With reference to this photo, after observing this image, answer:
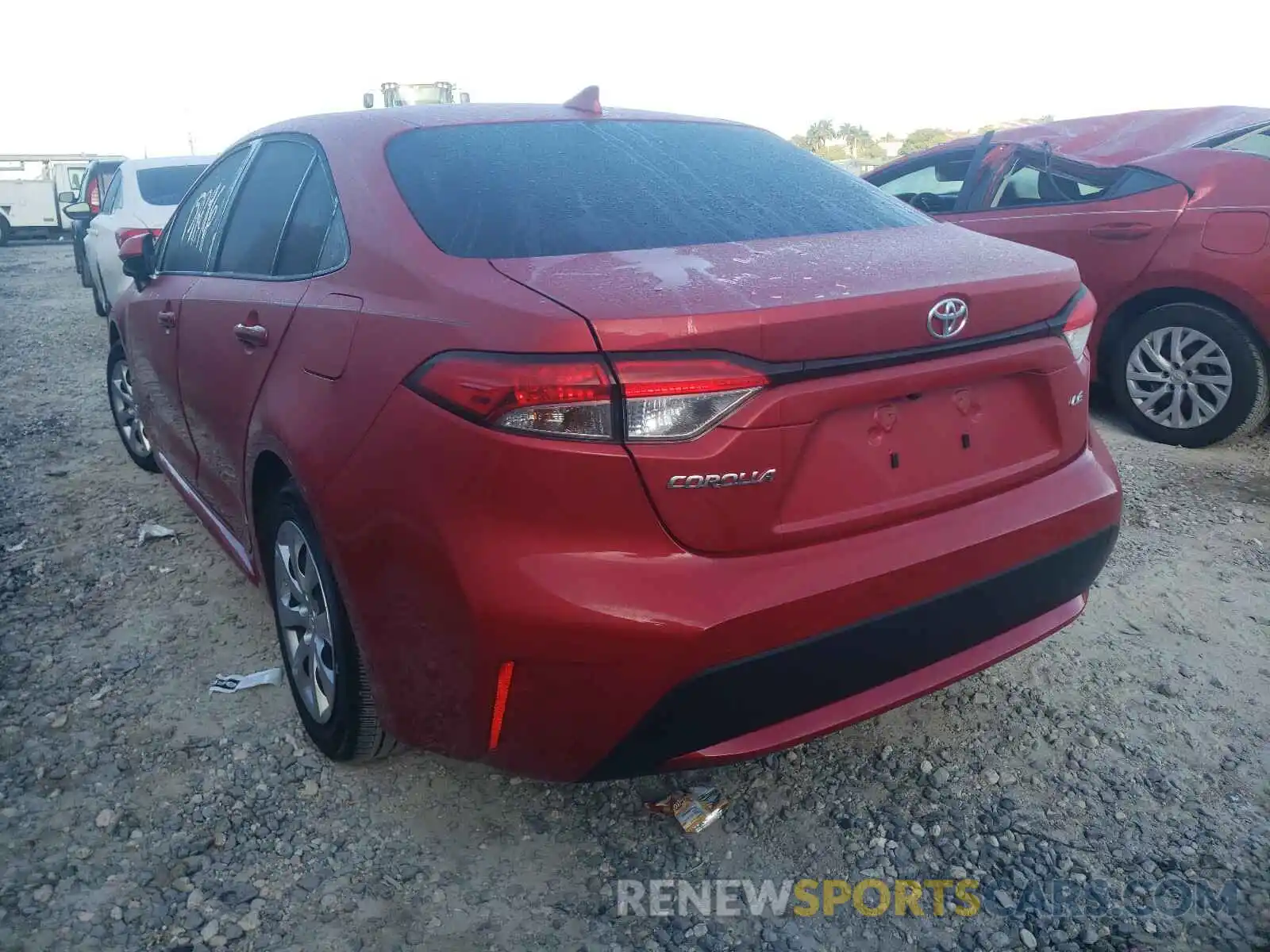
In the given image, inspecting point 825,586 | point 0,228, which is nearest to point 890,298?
point 825,586

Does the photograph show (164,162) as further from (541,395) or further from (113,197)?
(541,395)

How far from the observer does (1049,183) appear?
5445 mm

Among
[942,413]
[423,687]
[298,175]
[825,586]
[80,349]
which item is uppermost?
[298,175]

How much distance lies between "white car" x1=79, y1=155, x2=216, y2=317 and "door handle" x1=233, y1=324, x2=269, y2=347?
6313 millimetres

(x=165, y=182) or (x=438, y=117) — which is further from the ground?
(x=438, y=117)

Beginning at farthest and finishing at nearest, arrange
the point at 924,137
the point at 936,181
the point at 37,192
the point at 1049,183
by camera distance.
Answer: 1. the point at 924,137
2. the point at 37,192
3. the point at 936,181
4. the point at 1049,183

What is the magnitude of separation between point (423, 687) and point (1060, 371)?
1.52 metres

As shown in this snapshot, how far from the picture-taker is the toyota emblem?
1896 millimetres

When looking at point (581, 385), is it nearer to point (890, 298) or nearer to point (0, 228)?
point (890, 298)

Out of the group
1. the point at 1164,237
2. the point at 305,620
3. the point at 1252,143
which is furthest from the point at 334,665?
the point at 1252,143

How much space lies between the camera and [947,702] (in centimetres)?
279

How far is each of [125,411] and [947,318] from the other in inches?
175

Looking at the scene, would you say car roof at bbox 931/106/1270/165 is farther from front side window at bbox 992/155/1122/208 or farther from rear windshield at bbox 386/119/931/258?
rear windshield at bbox 386/119/931/258

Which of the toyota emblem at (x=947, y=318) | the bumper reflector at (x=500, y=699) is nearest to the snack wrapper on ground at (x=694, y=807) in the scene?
the bumper reflector at (x=500, y=699)
